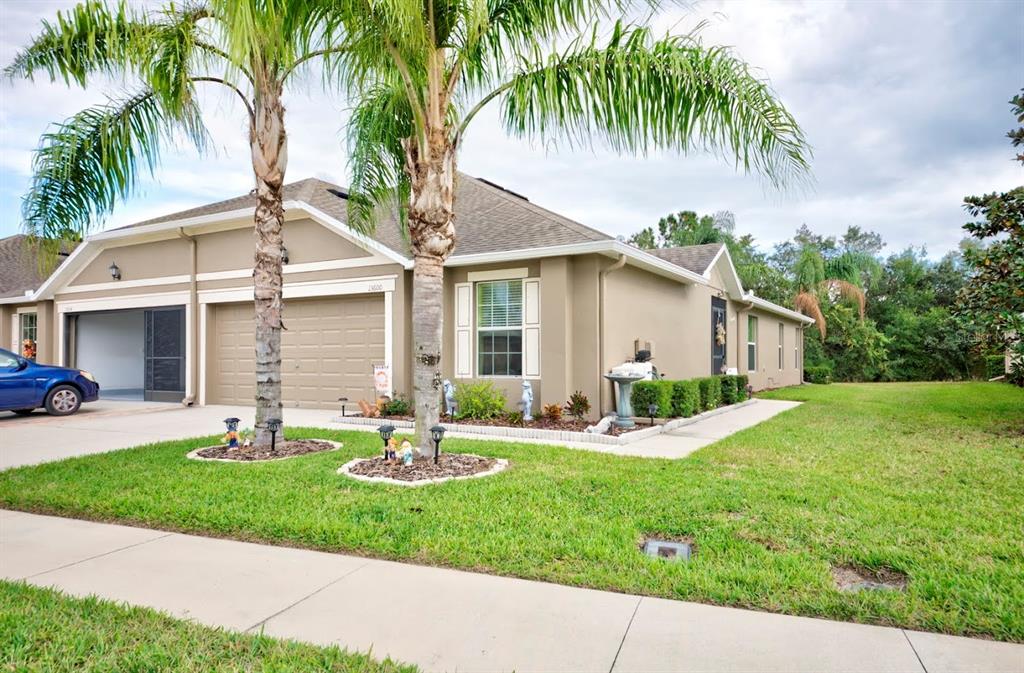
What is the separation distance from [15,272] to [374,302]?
14.4 metres

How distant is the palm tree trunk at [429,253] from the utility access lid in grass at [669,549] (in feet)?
9.80

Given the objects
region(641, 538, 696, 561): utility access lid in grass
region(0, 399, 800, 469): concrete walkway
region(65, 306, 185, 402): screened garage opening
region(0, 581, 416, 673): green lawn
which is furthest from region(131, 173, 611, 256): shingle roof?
region(0, 581, 416, 673): green lawn

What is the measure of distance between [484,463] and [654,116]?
392 cm

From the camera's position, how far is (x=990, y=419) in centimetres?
1083

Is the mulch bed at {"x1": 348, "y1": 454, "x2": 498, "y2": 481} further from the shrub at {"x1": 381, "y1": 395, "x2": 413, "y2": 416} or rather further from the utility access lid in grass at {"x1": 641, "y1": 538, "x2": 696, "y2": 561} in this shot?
the shrub at {"x1": 381, "y1": 395, "x2": 413, "y2": 416}

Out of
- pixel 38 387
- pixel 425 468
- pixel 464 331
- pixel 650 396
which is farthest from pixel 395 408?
pixel 38 387

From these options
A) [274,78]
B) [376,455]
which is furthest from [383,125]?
[376,455]

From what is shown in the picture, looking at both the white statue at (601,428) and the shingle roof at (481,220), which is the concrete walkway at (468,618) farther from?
the shingle roof at (481,220)

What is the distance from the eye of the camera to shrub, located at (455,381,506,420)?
995 cm

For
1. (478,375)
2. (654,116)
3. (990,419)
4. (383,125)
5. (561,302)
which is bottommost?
(990,419)

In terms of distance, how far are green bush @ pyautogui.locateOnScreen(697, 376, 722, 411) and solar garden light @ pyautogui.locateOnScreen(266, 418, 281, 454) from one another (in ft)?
24.9

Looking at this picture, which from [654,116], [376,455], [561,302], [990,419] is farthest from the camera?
[990,419]

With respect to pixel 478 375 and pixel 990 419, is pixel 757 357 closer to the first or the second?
pixel 990 419

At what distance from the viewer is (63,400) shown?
11.8 m
